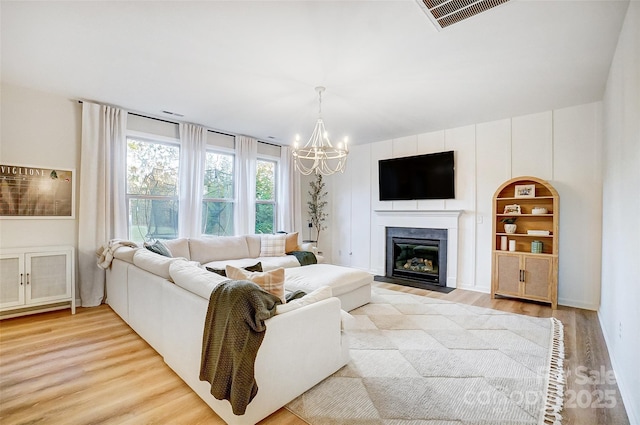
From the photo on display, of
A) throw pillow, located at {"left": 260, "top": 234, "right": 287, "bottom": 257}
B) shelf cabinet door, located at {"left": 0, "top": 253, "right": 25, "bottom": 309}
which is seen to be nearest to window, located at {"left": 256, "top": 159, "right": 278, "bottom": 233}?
throw pillow, located at {"left": 260, "top": 234, "right": 287, "bottom": 257}

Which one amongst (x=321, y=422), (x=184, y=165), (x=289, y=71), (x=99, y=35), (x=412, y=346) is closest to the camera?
(x=321, y=422)

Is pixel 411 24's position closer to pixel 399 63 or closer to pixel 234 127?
pixel 399 63

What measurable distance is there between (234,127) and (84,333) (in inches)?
138

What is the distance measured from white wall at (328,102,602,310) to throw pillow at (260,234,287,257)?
6.72ft

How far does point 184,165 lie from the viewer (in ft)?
15.7

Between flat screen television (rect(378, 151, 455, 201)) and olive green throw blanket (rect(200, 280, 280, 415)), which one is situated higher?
flat screen television (rect(378, 151, 455, 201))

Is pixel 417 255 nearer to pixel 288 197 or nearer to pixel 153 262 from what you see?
pixel 288 197

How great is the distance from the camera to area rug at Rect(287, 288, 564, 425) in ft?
6.08

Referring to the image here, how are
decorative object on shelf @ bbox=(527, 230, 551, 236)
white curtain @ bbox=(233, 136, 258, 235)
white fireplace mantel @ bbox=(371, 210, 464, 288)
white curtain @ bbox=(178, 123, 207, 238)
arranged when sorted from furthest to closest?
white curtain @ bbox=(233, 136, 258, 235) → white fireplace mantel @ bbox=(371, 210, 464, 288) → white curtain @ bbox=(178, 123, 207, 238) → decorative object on shelf @ bbox=(527, 230, 551, 236)

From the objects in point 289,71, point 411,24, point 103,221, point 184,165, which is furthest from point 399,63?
point 103,221

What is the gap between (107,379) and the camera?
224cm

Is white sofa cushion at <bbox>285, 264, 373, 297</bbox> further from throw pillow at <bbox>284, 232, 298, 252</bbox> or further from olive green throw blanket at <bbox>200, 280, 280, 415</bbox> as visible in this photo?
olive green throw blanket at <bbox>200, 280, 280, 415</bbox>

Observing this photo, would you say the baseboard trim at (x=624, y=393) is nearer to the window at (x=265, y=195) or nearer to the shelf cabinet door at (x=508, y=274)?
the shelf cabinet door at (x=508, y=274)

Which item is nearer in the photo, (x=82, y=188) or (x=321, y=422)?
(x=321, y=422)
